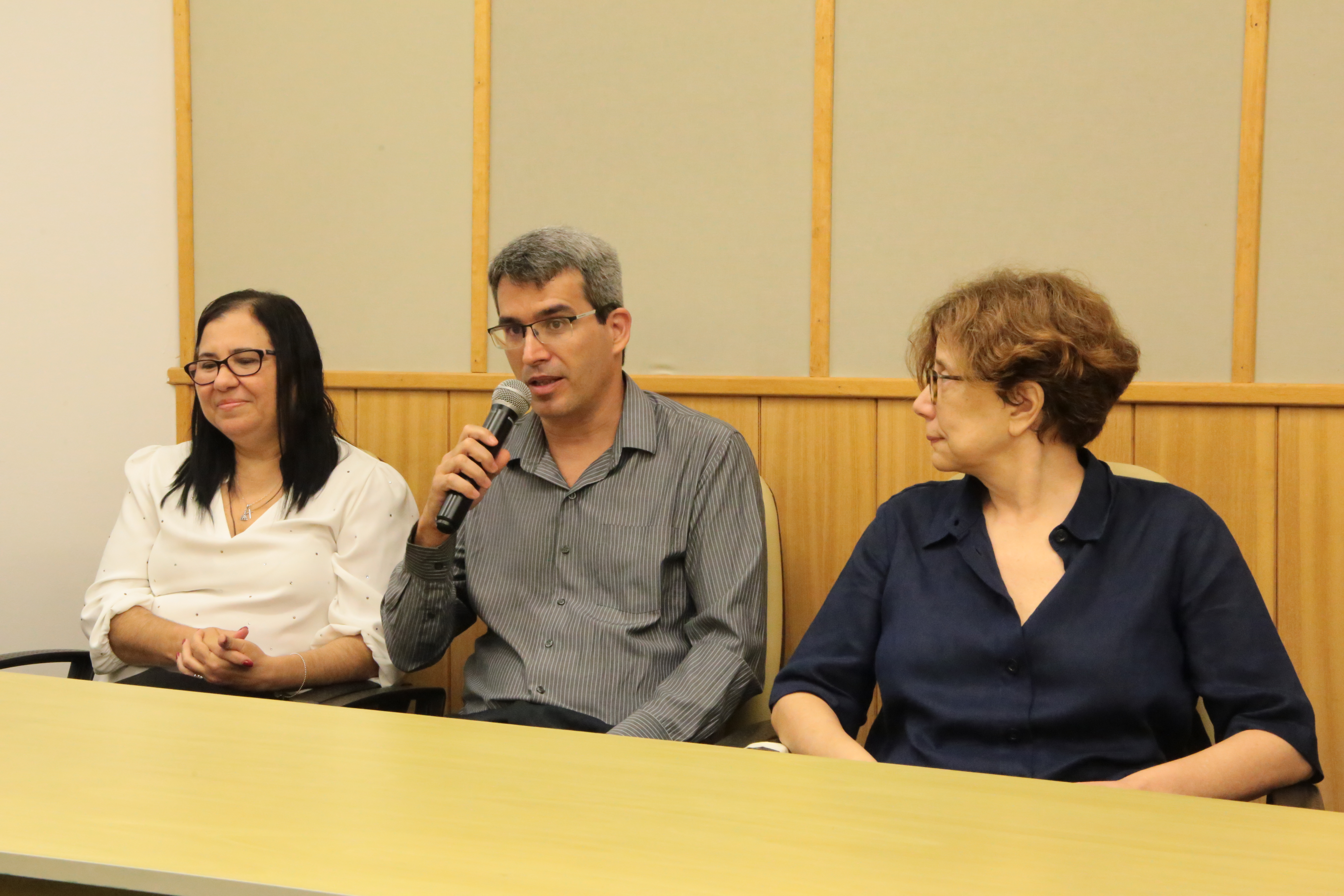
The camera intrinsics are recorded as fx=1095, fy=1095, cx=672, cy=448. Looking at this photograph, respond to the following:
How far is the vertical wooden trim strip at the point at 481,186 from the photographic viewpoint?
2635mm

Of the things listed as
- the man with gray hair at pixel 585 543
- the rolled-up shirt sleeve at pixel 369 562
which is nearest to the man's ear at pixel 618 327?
the man with gray hair at pixel 585 543

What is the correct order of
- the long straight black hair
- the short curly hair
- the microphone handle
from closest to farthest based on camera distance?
the short curly hair, the microphone handle, the long straight black hair

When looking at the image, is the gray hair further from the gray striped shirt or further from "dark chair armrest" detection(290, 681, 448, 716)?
"dark chair armrest" detection(290, 681, 448, 716)

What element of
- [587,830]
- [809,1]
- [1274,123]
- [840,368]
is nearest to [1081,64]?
[1274,123]

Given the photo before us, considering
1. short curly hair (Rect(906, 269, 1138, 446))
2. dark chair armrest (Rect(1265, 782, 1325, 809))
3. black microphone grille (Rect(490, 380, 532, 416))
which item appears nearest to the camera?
dark chair armrest (Rect(1265, 782, 1325, 809))

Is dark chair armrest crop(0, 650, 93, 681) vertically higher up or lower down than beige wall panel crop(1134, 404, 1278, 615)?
lower down

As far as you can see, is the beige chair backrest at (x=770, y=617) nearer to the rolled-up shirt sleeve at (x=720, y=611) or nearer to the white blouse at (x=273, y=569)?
the rolled-up shirt sleeve at (x=720, y=611)

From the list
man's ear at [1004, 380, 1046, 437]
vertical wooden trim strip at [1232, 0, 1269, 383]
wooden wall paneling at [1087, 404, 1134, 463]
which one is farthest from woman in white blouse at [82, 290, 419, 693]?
vertical wooden trim strip at [1232, 0, 1269, 383]

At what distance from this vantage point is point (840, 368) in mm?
2420

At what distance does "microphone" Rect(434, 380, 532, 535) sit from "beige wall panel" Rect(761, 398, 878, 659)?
2.13 feet

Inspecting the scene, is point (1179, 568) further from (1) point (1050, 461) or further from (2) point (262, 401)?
(2) point (262, 401)

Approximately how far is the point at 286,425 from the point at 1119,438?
1768 mm

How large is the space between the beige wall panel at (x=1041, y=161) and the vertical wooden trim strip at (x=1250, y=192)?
0.02 m

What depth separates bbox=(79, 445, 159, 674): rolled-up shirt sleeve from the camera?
7.56 ft
